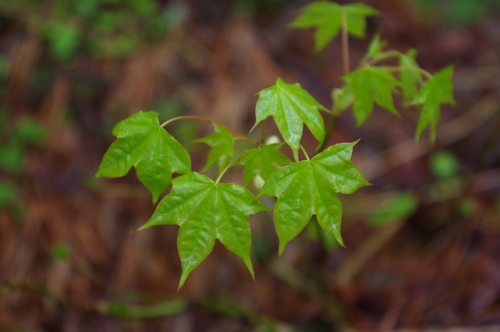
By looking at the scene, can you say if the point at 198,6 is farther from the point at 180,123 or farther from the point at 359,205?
the point at 359,205

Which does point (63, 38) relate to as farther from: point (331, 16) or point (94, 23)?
point (331, 16)

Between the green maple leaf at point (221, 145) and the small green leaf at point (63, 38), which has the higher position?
the small green leaf at point (63, 38)

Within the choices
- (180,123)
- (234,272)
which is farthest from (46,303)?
(180,123)

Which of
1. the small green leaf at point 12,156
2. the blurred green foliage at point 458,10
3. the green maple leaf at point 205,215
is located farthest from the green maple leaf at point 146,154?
the blurred green foliage at point 458,10

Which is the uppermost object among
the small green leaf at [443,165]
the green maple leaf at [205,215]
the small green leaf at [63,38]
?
the small green leaf at [63,38]

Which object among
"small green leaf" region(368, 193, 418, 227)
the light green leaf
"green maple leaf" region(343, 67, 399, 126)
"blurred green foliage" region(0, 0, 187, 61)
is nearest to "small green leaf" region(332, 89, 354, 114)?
"green maple leaf" region(343, 67, 399, 126)

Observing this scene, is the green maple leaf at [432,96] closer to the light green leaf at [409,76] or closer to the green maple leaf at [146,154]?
the light green leaf at [409,76]
